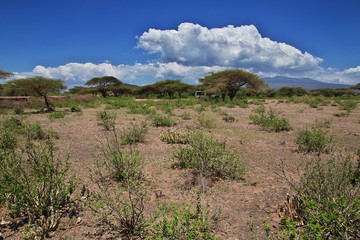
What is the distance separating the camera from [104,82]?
39.7 metres

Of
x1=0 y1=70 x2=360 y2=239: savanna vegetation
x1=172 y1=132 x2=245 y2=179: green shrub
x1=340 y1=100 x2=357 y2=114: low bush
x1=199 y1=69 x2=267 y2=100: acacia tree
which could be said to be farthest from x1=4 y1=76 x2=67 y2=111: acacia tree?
x1=340 y1=100 x2=357 y2=114: low bush

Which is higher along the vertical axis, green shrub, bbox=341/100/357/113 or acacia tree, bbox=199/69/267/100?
acacia tree, bbox=199/69/267/100

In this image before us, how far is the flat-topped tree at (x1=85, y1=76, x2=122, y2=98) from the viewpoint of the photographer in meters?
38.8

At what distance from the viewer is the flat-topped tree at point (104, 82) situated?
127ft

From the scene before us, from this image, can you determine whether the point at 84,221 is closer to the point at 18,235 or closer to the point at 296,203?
the point at 18,235

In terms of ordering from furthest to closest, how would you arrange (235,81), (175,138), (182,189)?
(235,81)
(175,138)
(182,189)

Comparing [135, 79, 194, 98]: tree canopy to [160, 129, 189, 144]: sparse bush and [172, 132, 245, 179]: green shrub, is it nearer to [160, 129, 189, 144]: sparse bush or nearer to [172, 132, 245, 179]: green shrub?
[160, 129, 189, 144]: sparse bush

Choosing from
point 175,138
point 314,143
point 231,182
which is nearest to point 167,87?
point 175,138

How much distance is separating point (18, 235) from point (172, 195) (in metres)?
2.18

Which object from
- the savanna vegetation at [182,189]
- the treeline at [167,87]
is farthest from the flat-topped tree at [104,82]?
the savanna vegetation at [182,189]

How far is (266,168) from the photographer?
15.7 ft

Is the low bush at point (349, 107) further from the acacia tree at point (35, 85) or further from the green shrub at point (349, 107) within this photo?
the acacia tree at point (35, 85)

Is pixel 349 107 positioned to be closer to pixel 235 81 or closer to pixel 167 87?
pixel 235 81

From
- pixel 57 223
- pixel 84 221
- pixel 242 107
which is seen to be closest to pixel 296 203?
pixel 84 221
